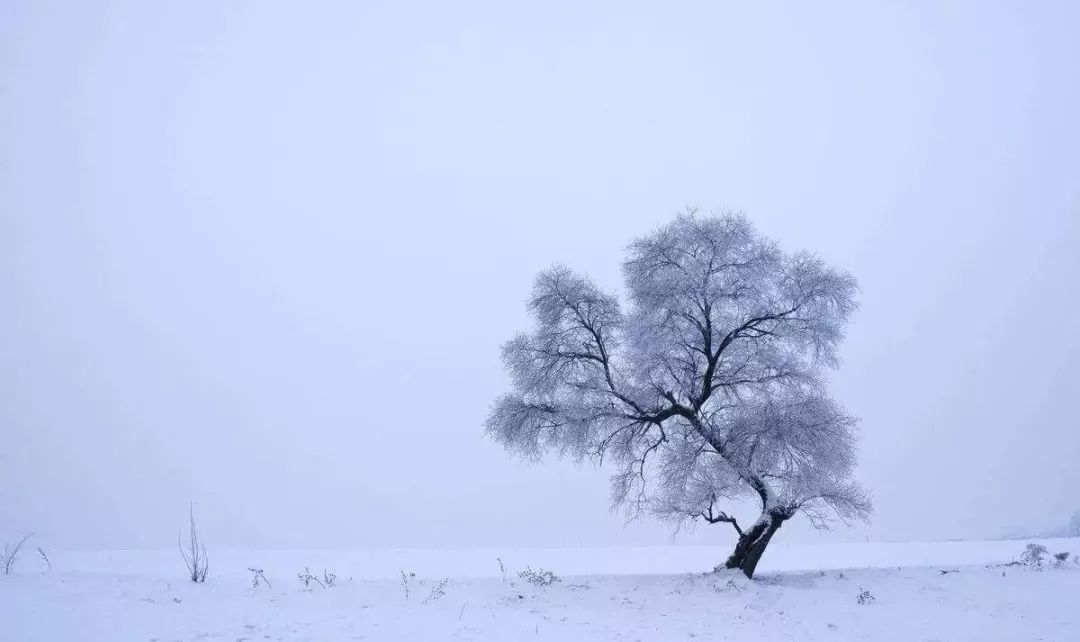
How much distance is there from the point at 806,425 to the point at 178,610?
11.6 m

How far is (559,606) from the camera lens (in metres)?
11.8

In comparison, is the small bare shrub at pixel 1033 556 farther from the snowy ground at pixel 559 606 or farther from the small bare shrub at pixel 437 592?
the small bare shrub at pixel 437 592

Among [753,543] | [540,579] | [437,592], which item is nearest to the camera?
[437,592]

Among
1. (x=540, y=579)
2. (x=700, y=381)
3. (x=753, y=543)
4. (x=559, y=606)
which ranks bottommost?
(x=559, y=606)

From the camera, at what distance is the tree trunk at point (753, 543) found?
14.7 m

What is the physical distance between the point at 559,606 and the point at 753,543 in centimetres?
526

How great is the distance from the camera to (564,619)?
35.4ft

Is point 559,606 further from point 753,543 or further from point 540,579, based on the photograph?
point 753,543

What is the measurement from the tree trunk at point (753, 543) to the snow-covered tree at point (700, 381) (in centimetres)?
3

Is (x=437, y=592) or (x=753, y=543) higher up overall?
(x=753, y=543)

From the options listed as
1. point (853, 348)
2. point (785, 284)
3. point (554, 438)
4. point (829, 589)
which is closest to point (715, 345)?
point (785, 284)

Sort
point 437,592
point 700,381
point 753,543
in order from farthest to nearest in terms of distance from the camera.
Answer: point 700,381, point 753,543, point 437,592

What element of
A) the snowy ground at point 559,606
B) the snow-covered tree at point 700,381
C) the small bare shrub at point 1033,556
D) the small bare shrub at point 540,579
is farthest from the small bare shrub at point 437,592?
the small bare shrub at point 1033,556

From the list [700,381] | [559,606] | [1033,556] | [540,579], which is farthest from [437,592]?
[1033,556]
